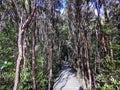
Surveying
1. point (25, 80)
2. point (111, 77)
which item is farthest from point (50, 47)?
point (111, 77)

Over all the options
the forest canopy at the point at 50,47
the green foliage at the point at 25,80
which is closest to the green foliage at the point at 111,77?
the forest canopy at the point at 50,47

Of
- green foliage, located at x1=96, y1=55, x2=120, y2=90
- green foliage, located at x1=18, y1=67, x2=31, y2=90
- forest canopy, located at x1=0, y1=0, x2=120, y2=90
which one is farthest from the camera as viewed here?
green foliage, located at x1=18, y1=67, x2=31, y2=90

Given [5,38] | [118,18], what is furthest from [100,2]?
[5,38]

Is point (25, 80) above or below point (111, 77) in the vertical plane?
below

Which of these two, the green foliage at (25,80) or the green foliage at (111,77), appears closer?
the green foliage at (111,77)

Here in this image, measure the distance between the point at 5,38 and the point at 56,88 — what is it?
21.4ft

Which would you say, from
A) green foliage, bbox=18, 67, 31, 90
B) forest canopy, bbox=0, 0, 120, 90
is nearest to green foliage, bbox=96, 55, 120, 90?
forest canopy, bbox=0, 0, 120, 90

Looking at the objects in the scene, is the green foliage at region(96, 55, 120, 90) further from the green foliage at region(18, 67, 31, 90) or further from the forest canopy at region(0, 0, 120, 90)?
the green foliage at region(18, 67, 31, 90)

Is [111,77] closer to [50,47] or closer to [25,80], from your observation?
[25,80]

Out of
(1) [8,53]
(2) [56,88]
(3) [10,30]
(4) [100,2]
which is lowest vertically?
(2) [56,88]

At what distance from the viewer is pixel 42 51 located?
1369 inches

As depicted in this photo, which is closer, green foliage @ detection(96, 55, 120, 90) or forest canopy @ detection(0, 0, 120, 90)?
green foliage @ detection(96, 55, 120, 90)

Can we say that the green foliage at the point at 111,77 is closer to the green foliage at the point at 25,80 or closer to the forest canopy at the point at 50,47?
the forest canopy at the point at 50,47

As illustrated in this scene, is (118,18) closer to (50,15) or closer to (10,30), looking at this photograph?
(50,15)
